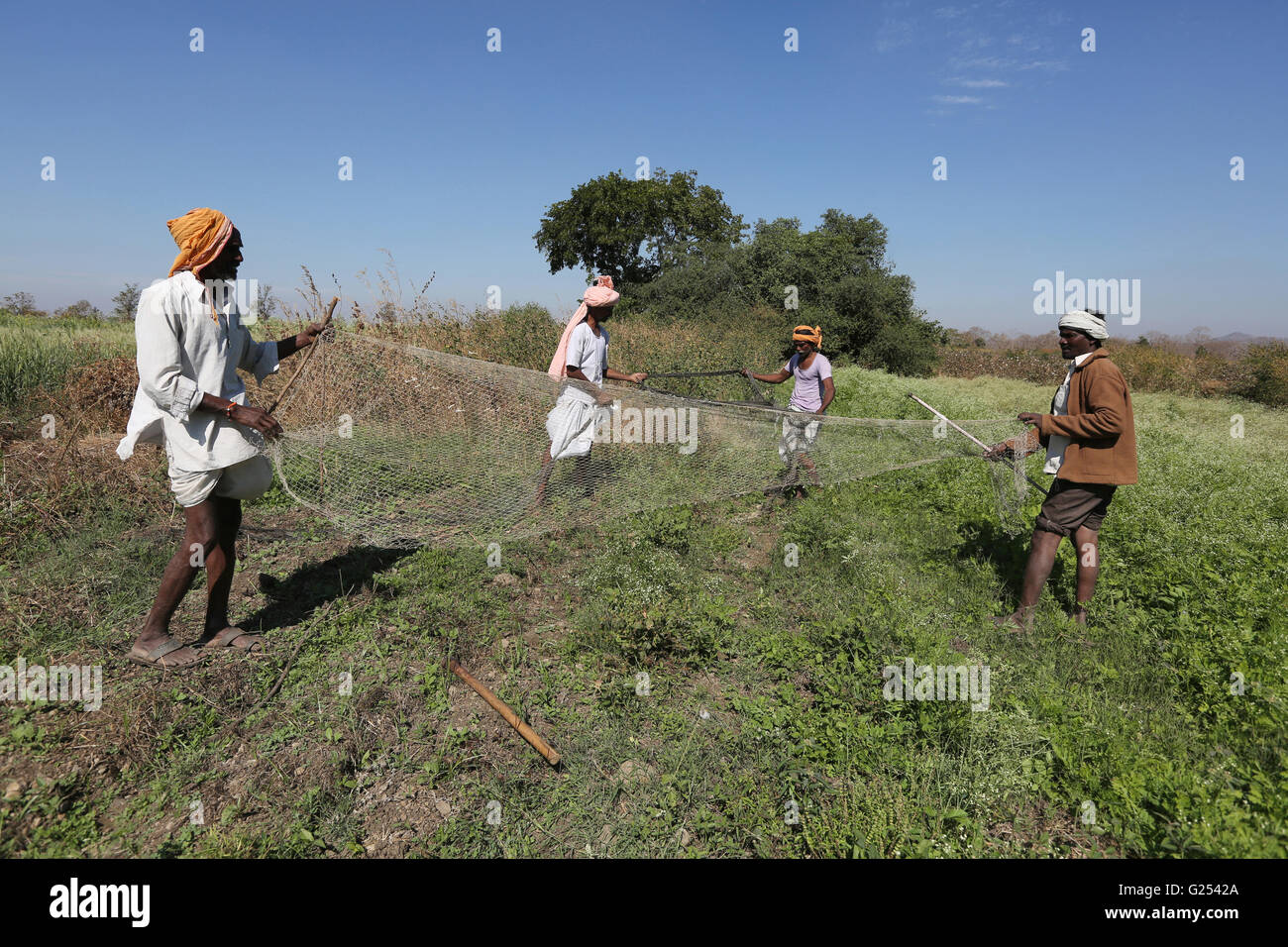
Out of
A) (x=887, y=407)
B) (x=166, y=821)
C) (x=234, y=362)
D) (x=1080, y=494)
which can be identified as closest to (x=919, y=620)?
(x=1080, y=494)

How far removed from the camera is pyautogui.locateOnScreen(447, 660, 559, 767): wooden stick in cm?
273

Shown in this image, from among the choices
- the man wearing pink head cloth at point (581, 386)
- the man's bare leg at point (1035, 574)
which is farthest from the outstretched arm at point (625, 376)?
the man's bare leg at point (1035, 574)

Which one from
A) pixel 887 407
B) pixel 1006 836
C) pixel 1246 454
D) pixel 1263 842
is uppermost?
pixel 887 407

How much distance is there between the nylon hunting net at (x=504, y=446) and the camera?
379cm

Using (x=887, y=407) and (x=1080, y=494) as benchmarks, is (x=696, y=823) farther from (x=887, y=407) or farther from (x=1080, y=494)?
(x=887, y=407)

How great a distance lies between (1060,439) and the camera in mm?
3723

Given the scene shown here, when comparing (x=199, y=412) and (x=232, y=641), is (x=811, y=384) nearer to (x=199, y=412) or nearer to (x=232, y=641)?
Result: (x=199, y=412)

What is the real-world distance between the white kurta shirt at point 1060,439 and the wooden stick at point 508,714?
10.2 feet

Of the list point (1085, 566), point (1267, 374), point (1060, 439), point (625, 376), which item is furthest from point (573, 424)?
point (1267, 374)

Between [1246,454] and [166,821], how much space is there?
11.7 metres

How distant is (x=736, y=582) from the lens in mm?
4441

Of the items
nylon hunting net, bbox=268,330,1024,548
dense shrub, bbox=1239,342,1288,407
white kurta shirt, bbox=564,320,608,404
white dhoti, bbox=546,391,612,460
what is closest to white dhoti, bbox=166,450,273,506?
nylon hunting net, bbox=268,330,1024,548

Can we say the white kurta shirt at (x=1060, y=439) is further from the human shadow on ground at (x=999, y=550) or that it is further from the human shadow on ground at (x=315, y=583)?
the human shadow on ground at (x=315, y=583)

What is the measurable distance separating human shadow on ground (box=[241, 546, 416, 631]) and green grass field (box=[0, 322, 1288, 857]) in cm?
2
